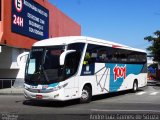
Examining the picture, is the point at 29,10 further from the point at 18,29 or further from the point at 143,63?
the point at 143,63

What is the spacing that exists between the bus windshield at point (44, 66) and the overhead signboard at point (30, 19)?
33.2 feet

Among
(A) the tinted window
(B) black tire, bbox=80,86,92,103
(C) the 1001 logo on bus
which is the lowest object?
(B) black tire, bbox=80,86,92,103

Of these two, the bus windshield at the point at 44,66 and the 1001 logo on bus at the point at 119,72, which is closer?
the bus windshield at the point at 44,66

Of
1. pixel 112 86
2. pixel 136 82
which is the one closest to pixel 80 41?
pixel 112 86

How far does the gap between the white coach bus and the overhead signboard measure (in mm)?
8876

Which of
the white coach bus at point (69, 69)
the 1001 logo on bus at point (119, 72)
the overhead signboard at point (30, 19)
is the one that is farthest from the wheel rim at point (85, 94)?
the overhead signboard at point (30, 19)

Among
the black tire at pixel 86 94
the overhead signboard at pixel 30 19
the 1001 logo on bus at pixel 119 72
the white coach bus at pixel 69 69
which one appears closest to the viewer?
the white coach bus at pixel 69 69

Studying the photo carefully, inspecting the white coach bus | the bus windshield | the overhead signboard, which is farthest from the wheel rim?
the overhead signboard

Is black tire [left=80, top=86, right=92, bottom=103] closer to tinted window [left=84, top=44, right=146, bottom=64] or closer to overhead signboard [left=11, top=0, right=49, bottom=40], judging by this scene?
tinted window [left=84, top=44, right=146, bottom=64]

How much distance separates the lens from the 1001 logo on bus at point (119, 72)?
865 inches

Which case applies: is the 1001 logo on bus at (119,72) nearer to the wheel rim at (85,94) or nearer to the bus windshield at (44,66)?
the wheel rim at (85,94)

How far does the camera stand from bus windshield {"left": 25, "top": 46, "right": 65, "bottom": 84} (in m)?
16.7

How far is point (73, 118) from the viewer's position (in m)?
12.9

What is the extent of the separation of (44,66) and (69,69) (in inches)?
42.7
